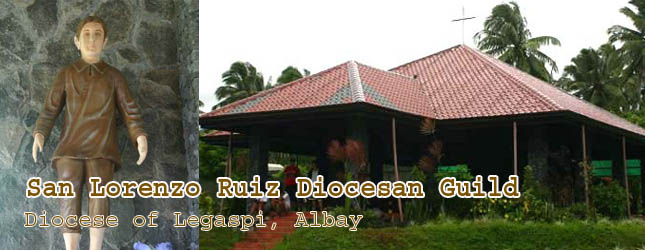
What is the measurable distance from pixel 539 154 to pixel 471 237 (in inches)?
137

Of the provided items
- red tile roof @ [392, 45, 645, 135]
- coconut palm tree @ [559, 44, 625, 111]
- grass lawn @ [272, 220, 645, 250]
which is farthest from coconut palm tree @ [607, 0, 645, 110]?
grass lawn @ [272, 220, 645, 250]

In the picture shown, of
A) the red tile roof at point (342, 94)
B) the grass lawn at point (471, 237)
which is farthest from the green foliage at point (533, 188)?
the red tile roof at point (342, 94)

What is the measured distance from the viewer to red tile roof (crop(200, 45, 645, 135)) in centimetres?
1274

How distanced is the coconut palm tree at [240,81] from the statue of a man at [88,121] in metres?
32.3

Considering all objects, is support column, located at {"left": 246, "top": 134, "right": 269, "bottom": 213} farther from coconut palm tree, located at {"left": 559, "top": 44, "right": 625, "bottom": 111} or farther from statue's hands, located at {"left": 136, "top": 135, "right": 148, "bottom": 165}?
coconut palm tree, located at {"left": 559, "top": 44, "right": 625, "bottom": 111}

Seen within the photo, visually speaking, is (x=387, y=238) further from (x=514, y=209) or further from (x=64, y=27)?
(x=64, y=27)

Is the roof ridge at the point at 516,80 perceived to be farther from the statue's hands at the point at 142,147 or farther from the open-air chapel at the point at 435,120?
the statue's hands at the point at 142,147

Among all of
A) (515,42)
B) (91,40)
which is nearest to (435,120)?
(91,40)

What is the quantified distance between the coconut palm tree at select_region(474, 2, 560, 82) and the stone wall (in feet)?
88.1

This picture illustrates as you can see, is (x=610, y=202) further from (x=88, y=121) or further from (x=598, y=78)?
(x=598, y=78)

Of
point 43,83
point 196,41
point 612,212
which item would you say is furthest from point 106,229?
point 612,212

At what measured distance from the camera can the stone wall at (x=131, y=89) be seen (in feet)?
23.6

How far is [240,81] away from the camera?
40.2 metres

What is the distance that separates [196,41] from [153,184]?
1.60m
